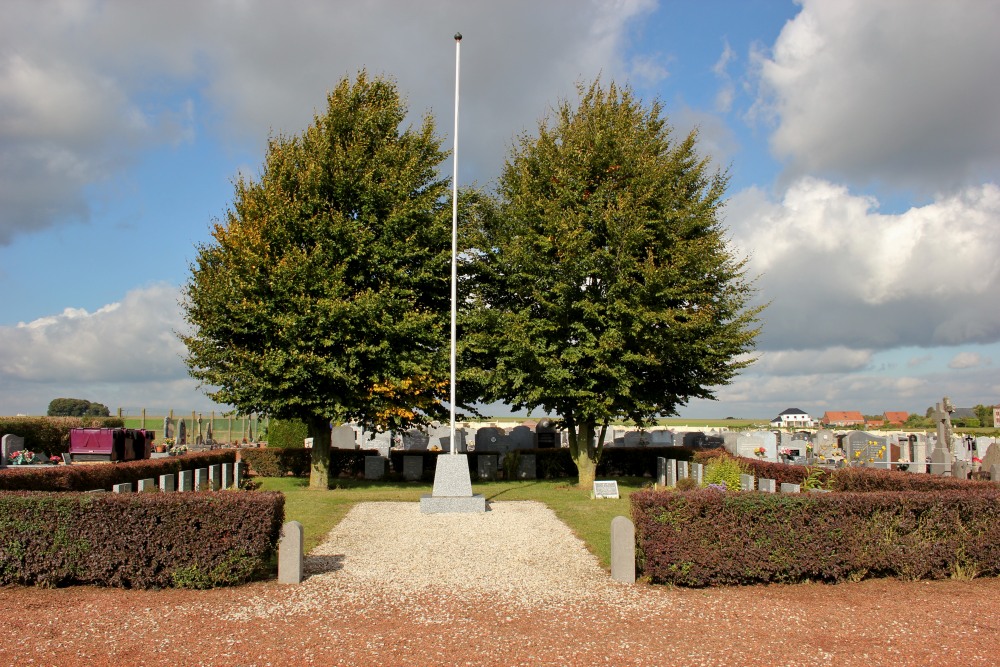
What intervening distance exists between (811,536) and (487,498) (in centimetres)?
1042

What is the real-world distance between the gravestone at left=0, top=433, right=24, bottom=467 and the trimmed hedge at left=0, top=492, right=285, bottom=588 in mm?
16145

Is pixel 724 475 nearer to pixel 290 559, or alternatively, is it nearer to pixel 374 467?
pixel 290 559

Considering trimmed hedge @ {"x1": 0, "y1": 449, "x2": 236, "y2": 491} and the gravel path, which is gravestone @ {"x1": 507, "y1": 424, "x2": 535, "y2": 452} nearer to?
trimmed hedge @ {"x1": 0, "y1": 449, "x2": 236, "y2": 491}

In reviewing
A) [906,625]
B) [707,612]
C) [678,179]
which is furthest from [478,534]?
[678,179]

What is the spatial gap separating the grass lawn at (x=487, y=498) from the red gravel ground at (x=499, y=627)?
2.62 m

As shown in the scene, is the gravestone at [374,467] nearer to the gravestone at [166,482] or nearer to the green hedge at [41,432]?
the gravestone at [166,482]

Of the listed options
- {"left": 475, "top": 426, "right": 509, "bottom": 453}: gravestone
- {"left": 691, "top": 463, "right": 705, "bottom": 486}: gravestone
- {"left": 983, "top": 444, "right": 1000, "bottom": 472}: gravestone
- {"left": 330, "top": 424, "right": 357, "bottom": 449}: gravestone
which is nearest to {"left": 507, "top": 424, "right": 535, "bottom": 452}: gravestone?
{"left": 475, "top": 426, "right": 509, "bottom": 453}: gravestone

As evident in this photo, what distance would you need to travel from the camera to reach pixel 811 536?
28.2 ft

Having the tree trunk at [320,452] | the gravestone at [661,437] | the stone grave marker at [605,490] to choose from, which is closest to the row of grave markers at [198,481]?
the tree trunk at [320,452]

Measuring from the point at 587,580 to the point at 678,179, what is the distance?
14.8 metres

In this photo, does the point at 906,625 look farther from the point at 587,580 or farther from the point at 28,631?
the point at 28,631

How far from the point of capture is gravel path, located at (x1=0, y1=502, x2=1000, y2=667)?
20.3 feet

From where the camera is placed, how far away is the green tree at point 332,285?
18.4 metres

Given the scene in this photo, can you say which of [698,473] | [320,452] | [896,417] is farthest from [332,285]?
[896,417]
